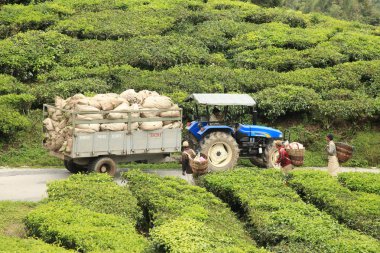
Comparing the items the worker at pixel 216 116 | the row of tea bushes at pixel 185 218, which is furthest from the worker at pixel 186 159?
the worker at pixel 216 116

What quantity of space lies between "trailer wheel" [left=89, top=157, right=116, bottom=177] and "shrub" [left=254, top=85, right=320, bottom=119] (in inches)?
344

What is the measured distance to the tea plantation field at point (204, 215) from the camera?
13.8 m

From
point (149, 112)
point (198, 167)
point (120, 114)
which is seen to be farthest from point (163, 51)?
point (198, 167)

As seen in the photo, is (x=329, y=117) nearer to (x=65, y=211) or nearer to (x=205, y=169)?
(x=205, y=169)

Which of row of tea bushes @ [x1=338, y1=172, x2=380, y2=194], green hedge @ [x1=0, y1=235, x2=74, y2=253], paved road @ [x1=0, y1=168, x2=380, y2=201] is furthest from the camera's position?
paved road @ [x1=0, y1=168, x2=380, y2=201]

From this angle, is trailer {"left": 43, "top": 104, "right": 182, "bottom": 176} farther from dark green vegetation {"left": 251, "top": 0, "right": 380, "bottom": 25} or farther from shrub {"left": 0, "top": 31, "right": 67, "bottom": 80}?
dark green vegetation {"left": 251, "top": 0, "right": 380, "bottom": 25}

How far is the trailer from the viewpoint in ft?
66.9

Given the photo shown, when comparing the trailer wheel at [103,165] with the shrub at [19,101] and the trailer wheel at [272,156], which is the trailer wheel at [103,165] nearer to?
the trailer wheel at [272,156]

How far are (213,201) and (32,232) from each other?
4.50 meters

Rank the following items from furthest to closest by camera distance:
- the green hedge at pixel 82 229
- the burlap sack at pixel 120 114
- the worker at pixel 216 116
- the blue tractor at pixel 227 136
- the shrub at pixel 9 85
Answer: the shrub at pixel 9 85
the worker at pixel 216 116
the blue tractor at pixel 227 136
the burlap sack at pixel 120 114
the green hedge at pixel 82 229

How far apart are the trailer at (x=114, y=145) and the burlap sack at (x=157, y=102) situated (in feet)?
0.87

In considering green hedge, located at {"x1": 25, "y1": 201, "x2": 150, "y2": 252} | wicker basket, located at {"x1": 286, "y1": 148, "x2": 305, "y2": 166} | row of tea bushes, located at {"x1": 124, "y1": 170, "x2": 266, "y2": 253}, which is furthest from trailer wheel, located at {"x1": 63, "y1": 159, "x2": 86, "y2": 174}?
wicker basket, located at {"x1": 286, "y1": 148, "x2": 305, "y2": 166}

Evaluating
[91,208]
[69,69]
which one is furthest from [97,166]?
[69,69]

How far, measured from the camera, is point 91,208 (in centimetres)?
1598
